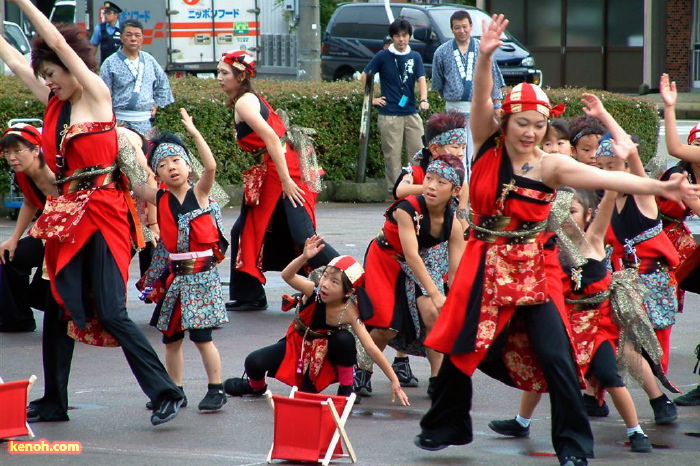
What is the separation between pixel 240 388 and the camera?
6.21 m

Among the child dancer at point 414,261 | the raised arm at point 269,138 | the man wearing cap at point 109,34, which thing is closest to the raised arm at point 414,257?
the child dancer at point 414,261

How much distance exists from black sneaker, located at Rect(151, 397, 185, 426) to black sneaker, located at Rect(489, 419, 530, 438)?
1522 millimetres

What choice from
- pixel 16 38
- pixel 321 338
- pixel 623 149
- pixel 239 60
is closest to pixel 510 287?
pixel 623 149

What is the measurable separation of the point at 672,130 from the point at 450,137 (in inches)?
48.0

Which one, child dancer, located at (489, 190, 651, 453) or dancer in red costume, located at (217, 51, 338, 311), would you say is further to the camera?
dancer in red costume, located at (217, 51, 338, 311)

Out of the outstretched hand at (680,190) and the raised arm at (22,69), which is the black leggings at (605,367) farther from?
the raised arm at (22,69)

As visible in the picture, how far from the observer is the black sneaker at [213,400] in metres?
5.86

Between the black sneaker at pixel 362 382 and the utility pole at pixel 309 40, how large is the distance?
13.6m

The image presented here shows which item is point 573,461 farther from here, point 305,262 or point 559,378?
point 305,262

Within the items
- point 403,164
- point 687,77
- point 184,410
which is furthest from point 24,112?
point 687,77

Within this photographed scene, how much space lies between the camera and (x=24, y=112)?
39.4ft

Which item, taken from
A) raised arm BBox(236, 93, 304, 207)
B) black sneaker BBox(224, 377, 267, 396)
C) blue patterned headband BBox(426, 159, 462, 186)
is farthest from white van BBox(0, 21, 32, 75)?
blue patterned headband BBox(426, 159, 462, 186)

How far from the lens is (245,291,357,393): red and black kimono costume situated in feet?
19.4

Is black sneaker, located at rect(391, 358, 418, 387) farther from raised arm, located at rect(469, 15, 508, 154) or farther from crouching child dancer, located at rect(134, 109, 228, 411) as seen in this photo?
raised arm, located at rect(469, 15, 508, 154)
